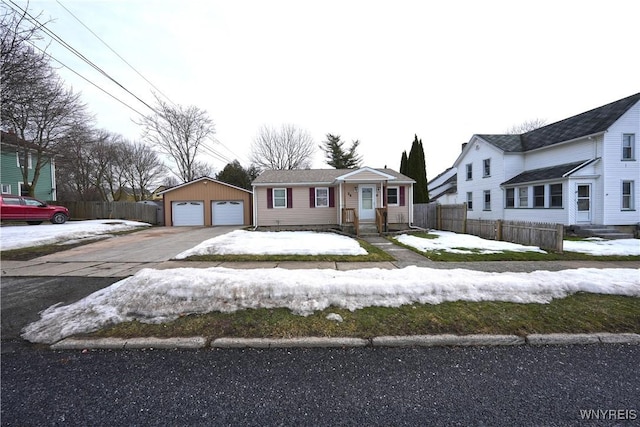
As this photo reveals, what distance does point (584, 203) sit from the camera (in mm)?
14305

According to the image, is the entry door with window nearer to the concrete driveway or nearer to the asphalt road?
the asphalt road

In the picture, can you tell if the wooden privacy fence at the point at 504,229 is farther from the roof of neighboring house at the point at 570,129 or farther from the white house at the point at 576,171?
the roof of neighboring house at the point at 570,129

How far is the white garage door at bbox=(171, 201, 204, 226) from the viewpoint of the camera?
2075cm

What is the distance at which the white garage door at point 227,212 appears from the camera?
2091cm

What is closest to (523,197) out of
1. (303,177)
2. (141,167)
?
(303,177)

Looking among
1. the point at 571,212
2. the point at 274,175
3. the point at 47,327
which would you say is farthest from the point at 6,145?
the point at 571,212

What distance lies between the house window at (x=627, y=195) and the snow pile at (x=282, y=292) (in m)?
13.2

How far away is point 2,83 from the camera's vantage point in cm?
1123

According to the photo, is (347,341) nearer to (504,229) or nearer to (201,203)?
(504,229)

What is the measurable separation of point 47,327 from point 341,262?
5735 mm

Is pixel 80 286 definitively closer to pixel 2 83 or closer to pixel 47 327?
pixel 47 327

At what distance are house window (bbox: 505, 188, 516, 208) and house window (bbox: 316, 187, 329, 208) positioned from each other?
1225 centimetres

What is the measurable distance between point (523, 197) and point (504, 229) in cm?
787

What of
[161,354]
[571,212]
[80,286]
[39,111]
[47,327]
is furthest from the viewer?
→ [39,111]
